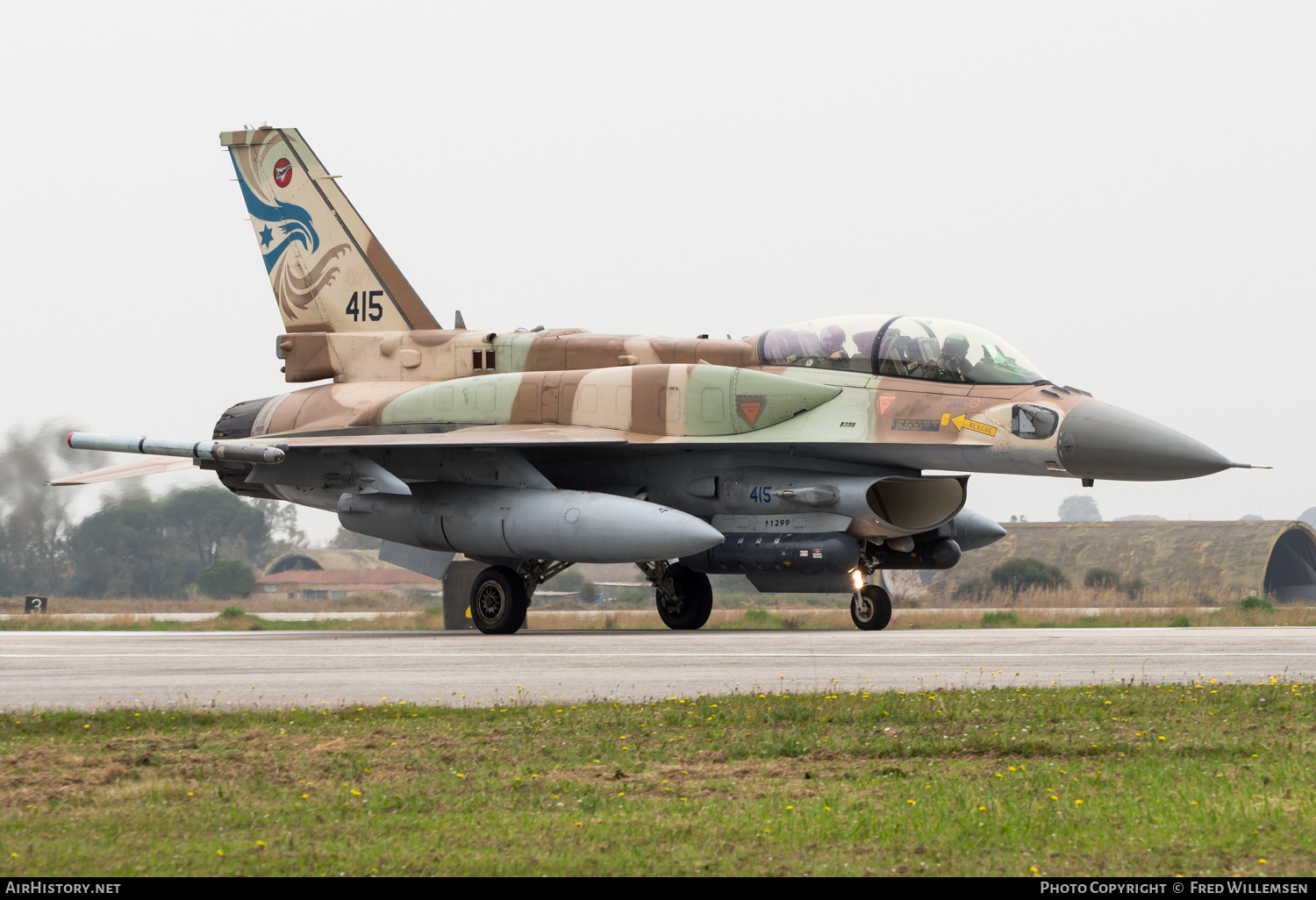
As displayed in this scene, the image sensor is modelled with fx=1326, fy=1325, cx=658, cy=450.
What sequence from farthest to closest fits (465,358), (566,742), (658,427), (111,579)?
(111,579) → (465,358) → (658,427) → (566,742)

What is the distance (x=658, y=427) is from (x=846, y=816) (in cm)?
1227

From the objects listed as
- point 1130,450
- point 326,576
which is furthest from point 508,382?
point 326,576

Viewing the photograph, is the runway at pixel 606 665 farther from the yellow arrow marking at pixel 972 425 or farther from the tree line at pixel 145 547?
the tree line at pixel 145 547

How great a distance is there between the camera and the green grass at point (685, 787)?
4469mm

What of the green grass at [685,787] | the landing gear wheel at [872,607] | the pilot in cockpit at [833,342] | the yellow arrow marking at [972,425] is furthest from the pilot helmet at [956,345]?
the green grass at [685,787]

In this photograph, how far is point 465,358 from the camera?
19.7 metres

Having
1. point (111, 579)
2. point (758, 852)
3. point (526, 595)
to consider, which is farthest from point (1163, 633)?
point (111, 579)

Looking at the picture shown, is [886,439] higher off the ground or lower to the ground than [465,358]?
lower

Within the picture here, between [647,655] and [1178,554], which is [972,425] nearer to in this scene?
[647,655]

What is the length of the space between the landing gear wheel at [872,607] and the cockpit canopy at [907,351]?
9.46 ft

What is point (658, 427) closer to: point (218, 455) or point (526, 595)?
point (526, 595)

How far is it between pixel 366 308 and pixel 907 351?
9.26 metres

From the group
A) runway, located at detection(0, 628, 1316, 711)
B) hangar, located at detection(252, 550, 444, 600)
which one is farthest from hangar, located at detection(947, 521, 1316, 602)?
runway, located at detection(0, 628, 1316, 711)

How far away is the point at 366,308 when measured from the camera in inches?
835
